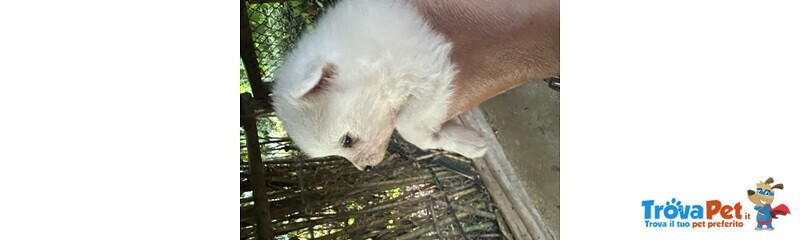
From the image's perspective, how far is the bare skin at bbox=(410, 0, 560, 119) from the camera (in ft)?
2.83

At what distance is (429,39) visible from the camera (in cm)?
85

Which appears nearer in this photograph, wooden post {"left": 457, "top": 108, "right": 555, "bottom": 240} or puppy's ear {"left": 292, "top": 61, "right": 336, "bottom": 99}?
puppy's ear {"left": 292, "top": 61, "right": 336, "bottom": 99}

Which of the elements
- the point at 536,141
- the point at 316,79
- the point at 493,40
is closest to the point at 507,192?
the point at 536,141

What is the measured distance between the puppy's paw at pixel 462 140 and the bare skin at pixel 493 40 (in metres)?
0.02
